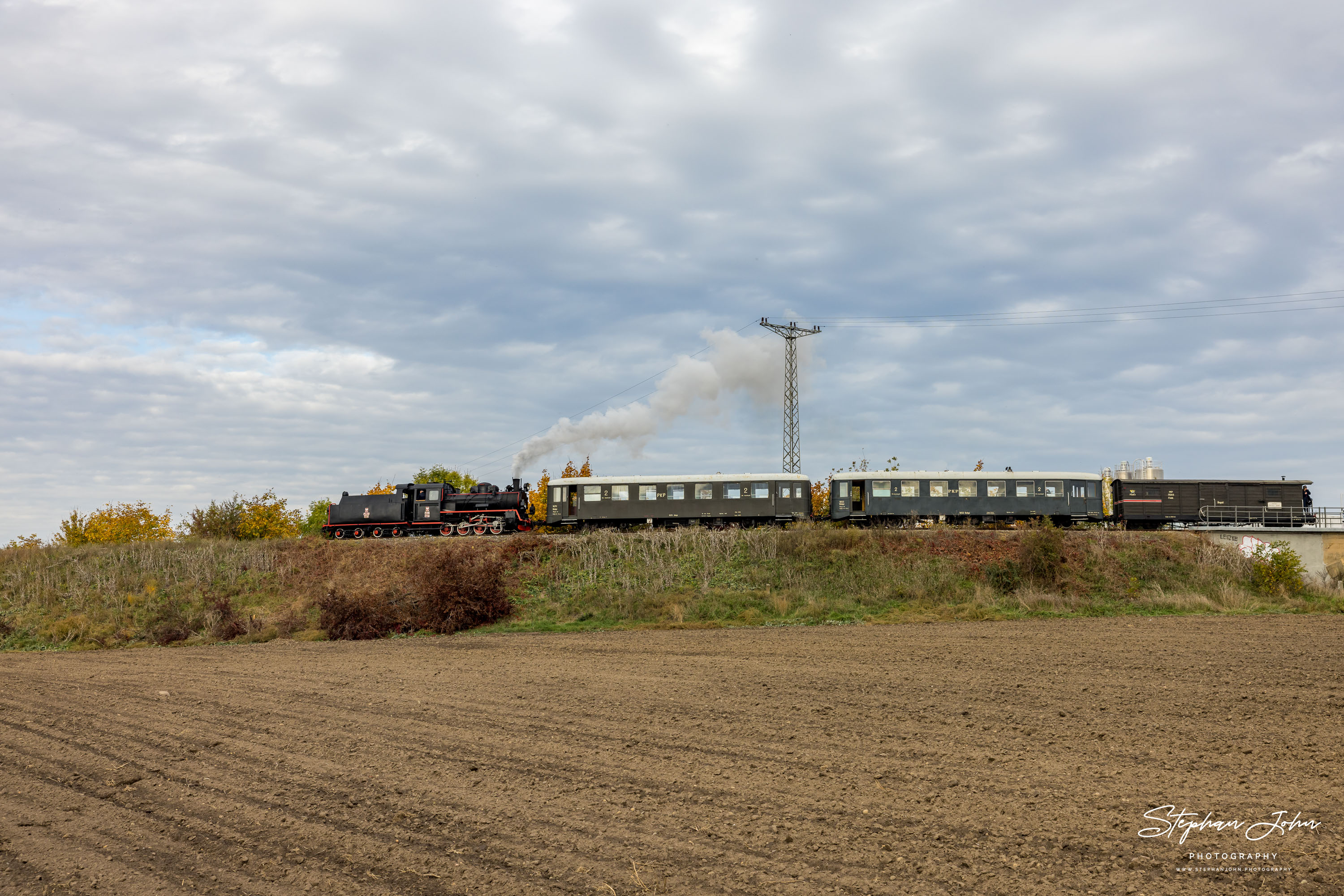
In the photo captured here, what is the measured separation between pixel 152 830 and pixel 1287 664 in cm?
1926

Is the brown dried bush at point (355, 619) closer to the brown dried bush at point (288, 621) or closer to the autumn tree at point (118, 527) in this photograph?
the brown dried bush at point (288, 621)

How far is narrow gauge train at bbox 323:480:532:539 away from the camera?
41.8m

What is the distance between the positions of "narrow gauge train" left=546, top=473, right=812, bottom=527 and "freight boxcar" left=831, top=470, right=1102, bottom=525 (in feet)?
11.1

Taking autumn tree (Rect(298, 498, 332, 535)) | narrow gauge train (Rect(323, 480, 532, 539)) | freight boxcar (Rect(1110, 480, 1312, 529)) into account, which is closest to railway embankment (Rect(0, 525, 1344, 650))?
narrow gauge train (Rect(323, 480, 532, 539))

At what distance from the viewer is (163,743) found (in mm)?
12344

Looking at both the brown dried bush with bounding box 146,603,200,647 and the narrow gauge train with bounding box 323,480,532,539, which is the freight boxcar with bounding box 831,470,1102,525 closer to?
the narrow gauge train with bounding box 323,480,532,539

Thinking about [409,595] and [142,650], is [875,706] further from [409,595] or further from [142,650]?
[142,650]

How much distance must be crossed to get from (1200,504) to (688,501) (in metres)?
27.4

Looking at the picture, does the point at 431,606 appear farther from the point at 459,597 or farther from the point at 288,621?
the point at 288,621

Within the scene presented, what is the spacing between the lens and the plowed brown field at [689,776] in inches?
285

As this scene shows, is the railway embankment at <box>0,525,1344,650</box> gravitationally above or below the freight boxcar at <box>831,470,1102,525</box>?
below

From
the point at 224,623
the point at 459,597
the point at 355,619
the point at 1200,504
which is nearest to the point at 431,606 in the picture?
the point at 459,597

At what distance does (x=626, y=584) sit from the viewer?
3006 cm

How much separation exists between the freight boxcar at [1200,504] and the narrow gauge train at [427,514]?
31.5 metres
